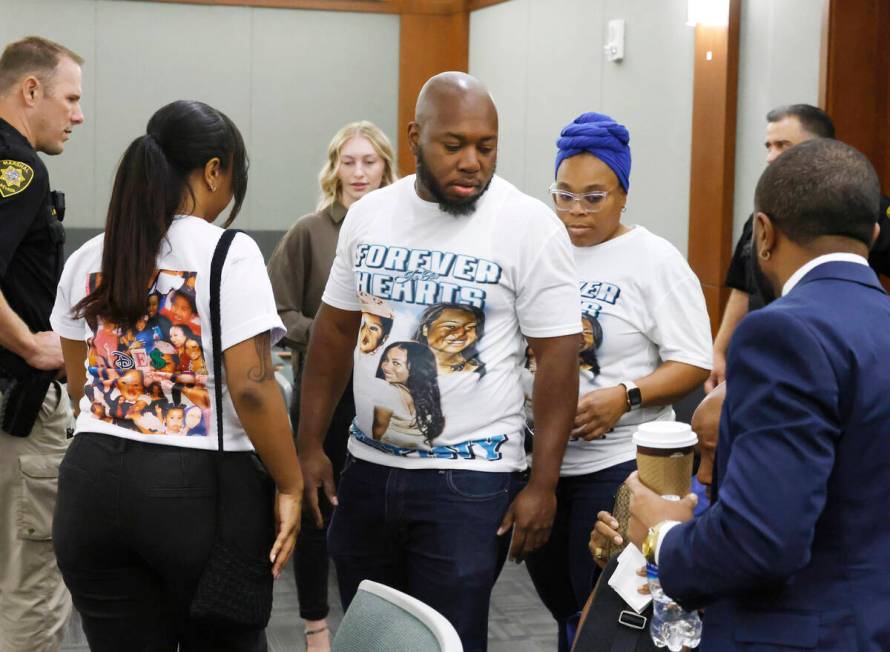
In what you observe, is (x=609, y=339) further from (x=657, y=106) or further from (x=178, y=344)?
(x=657, y=106)

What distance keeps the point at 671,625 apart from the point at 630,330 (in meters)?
0.85

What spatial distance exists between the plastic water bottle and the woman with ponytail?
0.74 metres

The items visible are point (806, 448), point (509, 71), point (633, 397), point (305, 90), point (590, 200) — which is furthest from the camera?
point (305, 90)

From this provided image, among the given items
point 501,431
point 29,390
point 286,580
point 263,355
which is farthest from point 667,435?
point 286,580

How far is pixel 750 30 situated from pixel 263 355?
347 centimetres

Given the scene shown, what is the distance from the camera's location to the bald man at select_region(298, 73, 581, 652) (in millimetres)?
2158

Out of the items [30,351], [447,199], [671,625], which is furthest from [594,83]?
[671,625]

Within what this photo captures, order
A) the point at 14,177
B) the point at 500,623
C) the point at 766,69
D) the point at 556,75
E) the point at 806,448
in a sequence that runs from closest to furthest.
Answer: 1. the point at 806,448
2. the point at 14,177
3. the point at 500,623
4. the point at 766,69
5. the point at 556,75

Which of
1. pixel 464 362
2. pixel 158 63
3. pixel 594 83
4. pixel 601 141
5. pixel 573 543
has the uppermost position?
pixel 158 63

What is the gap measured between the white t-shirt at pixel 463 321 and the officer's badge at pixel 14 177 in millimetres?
1051

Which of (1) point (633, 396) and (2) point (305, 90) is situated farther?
(2) point (305, 90)

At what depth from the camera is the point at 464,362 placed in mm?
2166

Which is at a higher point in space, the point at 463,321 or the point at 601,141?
the point at 601,141

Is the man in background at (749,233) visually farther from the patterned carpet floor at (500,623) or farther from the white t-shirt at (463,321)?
the white t-shirt at (463,321)
